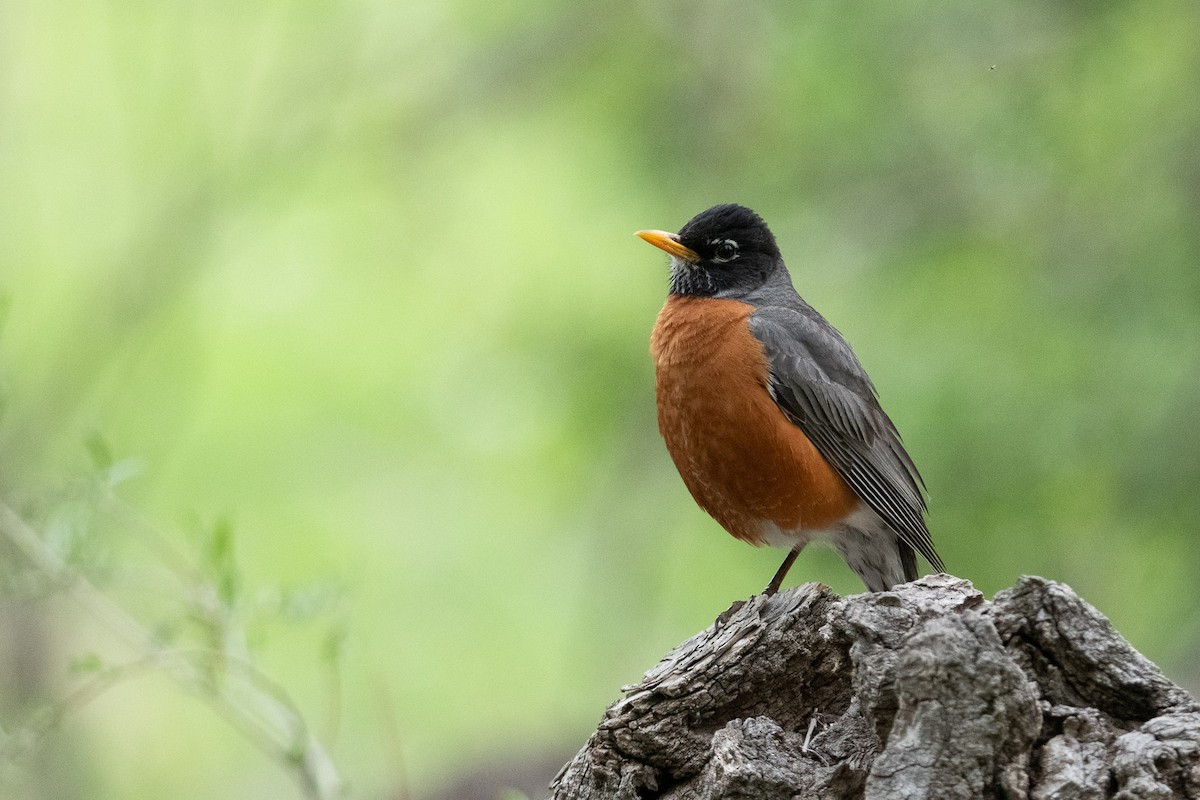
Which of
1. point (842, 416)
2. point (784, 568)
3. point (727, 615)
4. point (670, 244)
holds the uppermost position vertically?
point (670, 244)

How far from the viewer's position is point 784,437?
3.99m

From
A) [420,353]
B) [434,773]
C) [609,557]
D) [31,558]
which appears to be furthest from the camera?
[420,353]

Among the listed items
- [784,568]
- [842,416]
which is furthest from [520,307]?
[784,568]

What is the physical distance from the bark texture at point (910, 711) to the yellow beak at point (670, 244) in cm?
229

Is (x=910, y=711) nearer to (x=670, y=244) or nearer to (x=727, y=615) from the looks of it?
(x=727, y=615)

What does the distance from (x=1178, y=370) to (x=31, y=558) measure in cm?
514

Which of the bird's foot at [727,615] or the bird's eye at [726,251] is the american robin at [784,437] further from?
the bird's foot at [727,615]

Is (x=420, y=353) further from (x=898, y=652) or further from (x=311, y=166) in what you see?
(x=898, y=652)

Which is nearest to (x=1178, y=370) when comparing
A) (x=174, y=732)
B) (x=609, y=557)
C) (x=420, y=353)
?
(x=609, y=557)

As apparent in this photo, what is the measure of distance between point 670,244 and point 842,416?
958 millimetres

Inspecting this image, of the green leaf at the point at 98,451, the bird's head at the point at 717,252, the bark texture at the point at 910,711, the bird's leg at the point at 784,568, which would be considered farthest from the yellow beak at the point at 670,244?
the bark texture at the point at 910,711

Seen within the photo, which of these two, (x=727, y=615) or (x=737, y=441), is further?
(x=737, y=441)

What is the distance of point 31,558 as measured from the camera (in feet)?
11.4

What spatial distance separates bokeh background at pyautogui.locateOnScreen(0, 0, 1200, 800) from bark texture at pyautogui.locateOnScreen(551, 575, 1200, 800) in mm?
3140
